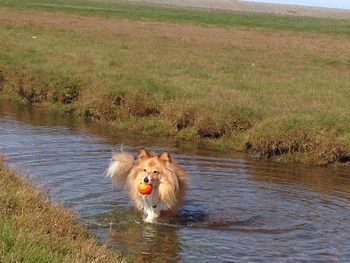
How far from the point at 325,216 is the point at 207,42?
30226 millimetres

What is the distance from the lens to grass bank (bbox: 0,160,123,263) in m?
5.82

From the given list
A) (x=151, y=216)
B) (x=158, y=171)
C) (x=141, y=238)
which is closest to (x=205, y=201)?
(x=151, y=216)

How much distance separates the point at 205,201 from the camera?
37.3 ft

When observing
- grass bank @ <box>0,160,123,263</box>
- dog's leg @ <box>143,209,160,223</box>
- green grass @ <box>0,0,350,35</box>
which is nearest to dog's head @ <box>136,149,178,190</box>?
dog's leg @ <box>143,209,160,223</box>

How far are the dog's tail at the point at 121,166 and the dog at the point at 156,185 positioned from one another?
6.1 inches

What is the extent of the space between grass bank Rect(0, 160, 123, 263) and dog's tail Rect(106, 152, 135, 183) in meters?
2.07

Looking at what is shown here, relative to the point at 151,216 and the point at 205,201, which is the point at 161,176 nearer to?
the point at 151,216

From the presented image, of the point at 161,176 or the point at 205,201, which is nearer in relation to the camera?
the point at 161,176

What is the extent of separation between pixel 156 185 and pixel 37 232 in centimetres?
A: 355

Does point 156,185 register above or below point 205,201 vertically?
above

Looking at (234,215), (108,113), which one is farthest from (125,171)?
(108,113)

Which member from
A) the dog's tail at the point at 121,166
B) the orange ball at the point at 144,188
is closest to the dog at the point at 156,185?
the orange ball at the point at 144,188

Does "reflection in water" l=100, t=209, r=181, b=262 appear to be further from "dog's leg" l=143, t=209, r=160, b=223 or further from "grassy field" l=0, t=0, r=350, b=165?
"grassy field" l=0, t=0, r=350, b=165

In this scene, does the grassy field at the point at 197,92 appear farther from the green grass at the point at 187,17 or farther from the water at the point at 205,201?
the green grass at the point at 187,17
